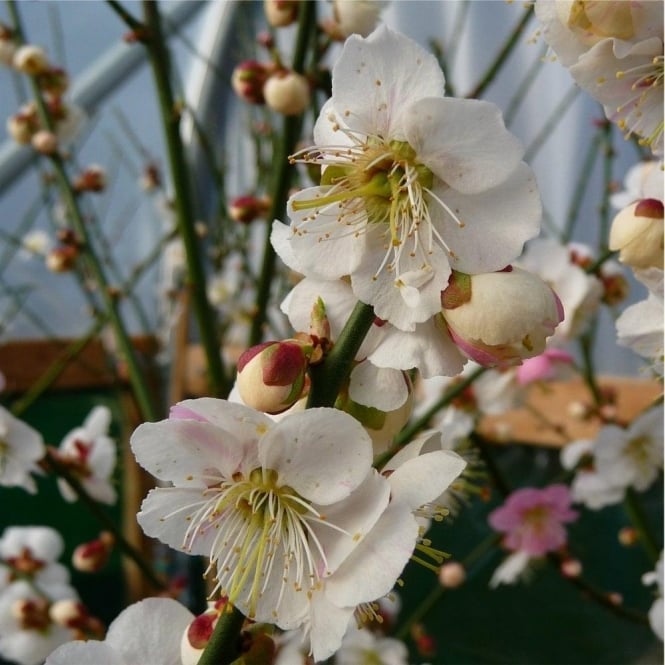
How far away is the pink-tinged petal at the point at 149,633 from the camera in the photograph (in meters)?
0.29

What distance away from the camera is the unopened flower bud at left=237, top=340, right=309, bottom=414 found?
0.23m

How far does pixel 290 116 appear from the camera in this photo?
569mm

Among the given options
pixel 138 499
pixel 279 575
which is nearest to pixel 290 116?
pixel 279 575

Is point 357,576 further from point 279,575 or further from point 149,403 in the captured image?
point 149,403

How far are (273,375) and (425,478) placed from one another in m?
A: 0.06

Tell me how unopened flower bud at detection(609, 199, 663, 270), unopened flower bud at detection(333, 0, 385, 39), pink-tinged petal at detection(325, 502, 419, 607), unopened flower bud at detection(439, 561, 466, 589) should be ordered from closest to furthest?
pink-tinged petal at detection(325, 502, 419, 607)
unopened flower bud at detection(609, 199, 663, 270)
unopened flower bud at detection(333, 0, 385, 39)
unopened flower bud at detection(439, 561, 466, 589)

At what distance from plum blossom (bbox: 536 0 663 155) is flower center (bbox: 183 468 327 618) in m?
0.21

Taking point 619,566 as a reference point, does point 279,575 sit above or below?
above

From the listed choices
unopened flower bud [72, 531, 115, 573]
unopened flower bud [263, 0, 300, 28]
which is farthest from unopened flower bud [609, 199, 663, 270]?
unopened flower bud [72, 531, 115, 573]

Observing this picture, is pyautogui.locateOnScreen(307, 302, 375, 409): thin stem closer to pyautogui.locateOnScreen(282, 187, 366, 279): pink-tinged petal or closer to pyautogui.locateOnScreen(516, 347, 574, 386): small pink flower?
pyautogui.locateOnScreen(282, 187, 366, 279): pink-tinged petal

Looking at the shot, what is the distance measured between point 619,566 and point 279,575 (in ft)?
3.74

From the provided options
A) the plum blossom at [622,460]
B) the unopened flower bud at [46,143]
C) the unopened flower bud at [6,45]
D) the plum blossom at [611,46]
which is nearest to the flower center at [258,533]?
the plum blossom at [611,46]

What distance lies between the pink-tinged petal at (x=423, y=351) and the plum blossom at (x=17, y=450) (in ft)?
1.38

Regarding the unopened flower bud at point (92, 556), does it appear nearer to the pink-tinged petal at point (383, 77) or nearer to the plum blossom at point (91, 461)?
the plum blossom at point (91, 461)
